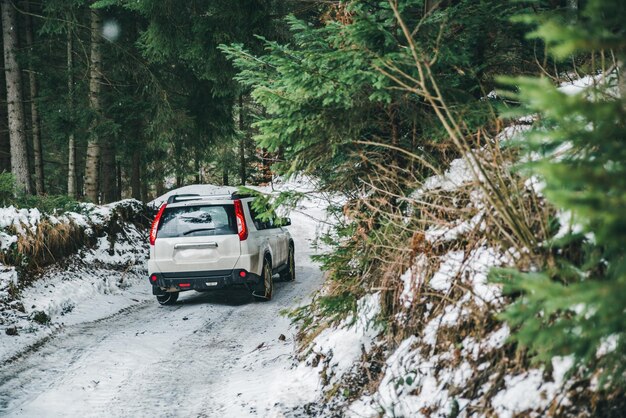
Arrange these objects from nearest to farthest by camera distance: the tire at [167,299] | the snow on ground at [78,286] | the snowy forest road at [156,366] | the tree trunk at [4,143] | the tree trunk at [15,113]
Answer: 1. the snowy forest road at [156,366]
2. the snow on ground at [78,286]
3. the tire at [167,299]
4. the tree trunk at [15,113]
5. the tree trunk at [4,143]

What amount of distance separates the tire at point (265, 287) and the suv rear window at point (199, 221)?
3.56 ft

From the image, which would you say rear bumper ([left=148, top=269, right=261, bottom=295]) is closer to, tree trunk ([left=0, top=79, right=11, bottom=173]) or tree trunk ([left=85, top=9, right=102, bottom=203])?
tree trunk ([left=85, top=9, right=102, bottom=203])

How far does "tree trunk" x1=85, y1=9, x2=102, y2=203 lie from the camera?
595 inches

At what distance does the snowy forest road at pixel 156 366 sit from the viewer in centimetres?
499

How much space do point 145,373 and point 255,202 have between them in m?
2.37

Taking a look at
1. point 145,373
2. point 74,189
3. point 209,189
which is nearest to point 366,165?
point 145,373

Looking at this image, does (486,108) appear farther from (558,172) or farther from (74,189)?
(74,189)

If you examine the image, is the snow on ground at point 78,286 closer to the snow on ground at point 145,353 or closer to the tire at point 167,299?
the snow on ground at point 145,353

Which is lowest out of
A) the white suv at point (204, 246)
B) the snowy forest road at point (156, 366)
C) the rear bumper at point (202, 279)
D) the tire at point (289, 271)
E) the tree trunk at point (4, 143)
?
the tire at point (289, 271)

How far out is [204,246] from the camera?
30.3 ft

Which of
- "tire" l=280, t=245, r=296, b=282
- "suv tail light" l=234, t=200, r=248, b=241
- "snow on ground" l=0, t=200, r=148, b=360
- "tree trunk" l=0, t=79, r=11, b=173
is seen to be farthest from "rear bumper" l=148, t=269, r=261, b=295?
"tree trunk" l=0, t=79, r=11, b=173

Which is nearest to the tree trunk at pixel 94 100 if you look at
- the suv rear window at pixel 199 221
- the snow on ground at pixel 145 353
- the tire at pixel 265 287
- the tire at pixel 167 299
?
the snow on ground at pixel 145 353

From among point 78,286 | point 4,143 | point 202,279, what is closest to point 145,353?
point 202,279

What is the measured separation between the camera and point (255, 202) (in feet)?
18.5
